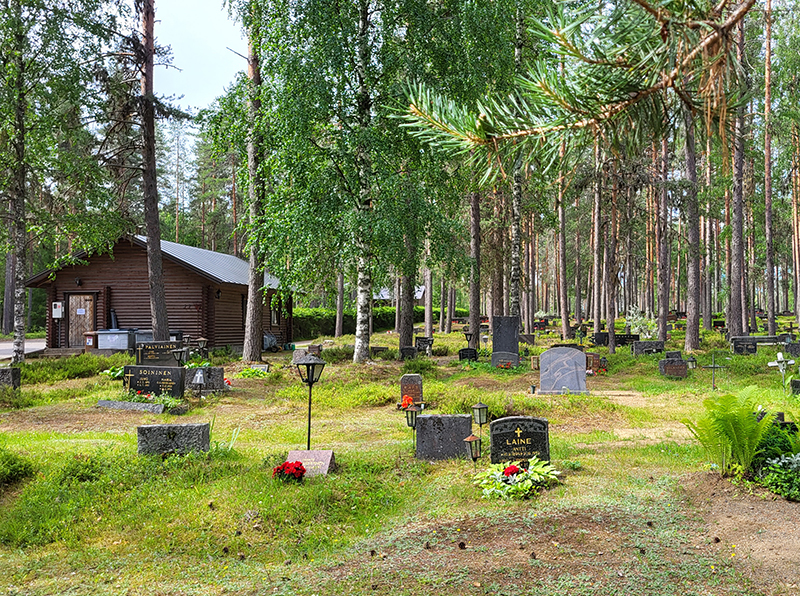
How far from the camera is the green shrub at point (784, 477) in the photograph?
5973 mm

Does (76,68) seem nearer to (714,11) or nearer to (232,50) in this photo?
(232,50)

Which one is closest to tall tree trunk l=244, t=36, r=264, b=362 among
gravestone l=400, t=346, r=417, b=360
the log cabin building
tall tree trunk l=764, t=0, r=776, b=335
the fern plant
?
gravestone l=400, t=346, r=417, b=360

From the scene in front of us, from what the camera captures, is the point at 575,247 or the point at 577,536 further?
the point at 575,247

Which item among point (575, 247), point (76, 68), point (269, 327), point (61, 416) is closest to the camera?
point (61, 416)

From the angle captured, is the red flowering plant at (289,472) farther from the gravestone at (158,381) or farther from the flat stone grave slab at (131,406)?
the gravestone at (158,381)

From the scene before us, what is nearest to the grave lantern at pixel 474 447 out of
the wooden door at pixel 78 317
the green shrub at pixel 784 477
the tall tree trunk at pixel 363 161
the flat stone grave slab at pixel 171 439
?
the green shrub at pixel 784 477

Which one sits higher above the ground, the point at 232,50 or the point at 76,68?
the point at 232,50

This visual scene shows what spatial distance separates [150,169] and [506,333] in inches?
547

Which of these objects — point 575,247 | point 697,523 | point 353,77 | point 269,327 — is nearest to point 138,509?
point 697,523

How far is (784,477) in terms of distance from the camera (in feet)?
20.1

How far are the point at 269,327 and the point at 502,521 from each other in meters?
25.6

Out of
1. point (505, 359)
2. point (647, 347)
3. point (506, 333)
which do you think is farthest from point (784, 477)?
point (647, 347)

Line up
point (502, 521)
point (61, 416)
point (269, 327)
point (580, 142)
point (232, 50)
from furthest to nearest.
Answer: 1. point (269, 327)
2. point (232, 50)
3. point (61, 416)
4. point (502, 521)
5. point (580, 142)

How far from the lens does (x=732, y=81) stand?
2.67 meters
